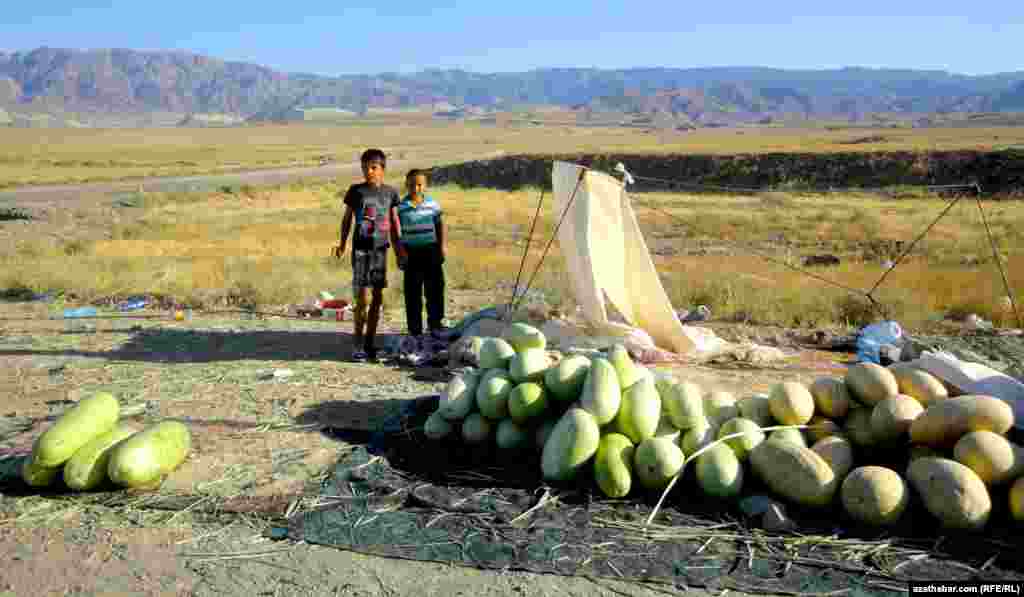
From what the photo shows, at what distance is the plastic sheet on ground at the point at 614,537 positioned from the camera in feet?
11.3

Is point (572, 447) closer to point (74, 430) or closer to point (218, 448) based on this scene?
point (218, 448)

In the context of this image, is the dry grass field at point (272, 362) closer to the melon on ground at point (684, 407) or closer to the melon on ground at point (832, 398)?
the melon on ground at point (684, 407)

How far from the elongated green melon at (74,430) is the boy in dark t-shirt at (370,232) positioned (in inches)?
105

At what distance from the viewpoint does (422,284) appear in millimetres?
7855

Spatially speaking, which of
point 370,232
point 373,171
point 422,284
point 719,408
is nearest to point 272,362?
point 370,232

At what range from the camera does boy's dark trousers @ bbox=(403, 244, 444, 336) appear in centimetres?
761

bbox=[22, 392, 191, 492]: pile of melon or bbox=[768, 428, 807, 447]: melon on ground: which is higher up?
bbox=[768, 428, 807, 447]: melon on ground

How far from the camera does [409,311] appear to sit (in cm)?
771

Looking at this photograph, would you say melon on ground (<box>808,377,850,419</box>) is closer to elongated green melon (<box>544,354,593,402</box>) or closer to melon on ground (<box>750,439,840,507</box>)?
melon on ground (<box>750,439,840,507</box>)

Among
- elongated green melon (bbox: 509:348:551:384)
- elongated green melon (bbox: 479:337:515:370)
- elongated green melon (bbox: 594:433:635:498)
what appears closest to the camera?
elongated green melon (bbox: 594:433:635:498)

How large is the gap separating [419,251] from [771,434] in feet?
13.8

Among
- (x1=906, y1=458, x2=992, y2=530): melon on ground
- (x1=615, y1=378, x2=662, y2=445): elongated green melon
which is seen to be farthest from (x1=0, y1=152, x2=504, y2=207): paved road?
(x1=906, y1=458, x2=992, y2=530): melon on ground

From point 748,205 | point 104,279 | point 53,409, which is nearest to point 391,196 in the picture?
point 53,409

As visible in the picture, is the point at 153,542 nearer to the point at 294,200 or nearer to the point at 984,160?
the point at 294,200
